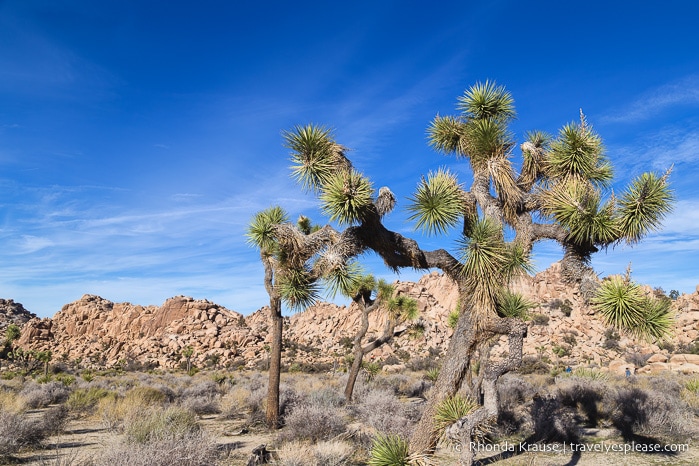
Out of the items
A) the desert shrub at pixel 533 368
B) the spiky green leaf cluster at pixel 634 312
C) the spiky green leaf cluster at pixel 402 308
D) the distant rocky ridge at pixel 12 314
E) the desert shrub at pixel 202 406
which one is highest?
the distant rocky ridge at pixel 12 314

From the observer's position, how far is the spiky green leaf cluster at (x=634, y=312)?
6148 millimetres

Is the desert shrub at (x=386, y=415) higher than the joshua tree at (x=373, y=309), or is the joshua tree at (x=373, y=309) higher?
the joshua tree at (x=373, y=309)

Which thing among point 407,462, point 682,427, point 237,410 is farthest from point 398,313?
point 407,462

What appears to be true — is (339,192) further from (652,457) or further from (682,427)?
(682,427)

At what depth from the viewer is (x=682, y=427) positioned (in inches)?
397

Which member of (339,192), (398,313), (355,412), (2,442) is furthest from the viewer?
(398,313)

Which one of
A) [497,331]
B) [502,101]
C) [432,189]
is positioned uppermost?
[502,101]

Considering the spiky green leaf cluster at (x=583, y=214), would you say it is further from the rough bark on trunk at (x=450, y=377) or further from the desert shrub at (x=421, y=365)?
the desert shrub at (x=421, y=365)

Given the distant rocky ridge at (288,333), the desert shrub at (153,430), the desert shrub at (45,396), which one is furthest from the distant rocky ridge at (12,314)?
the desert shrub at (153,430)

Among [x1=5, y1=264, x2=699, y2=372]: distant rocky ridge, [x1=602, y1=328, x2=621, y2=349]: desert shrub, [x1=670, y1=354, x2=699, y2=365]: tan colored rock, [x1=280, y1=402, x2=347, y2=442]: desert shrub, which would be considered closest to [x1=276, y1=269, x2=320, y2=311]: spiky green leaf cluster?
[x1=280, y1=402, x2=347, y2=442]: desert shrub

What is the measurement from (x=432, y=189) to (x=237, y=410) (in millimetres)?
10787

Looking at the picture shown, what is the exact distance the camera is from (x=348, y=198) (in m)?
6.42

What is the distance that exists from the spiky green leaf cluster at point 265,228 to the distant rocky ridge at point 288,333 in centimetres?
2740

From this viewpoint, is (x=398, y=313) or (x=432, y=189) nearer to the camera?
(x=432, y=189)
